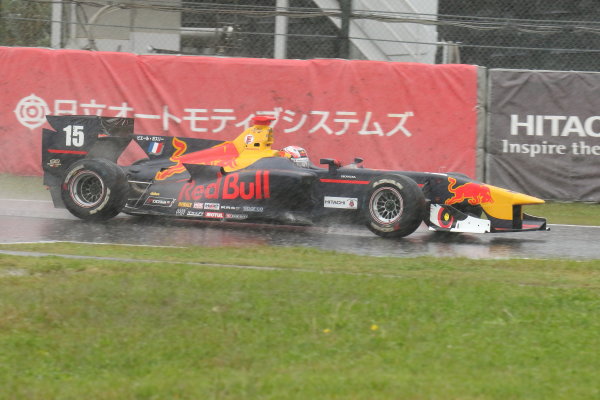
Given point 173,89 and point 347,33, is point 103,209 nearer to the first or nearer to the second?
point 173,89

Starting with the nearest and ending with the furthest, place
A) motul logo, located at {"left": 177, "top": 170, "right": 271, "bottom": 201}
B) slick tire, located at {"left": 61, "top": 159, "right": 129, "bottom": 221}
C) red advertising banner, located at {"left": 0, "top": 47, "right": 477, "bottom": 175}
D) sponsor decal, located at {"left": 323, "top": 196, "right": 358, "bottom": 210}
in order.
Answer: sponsor decal, located at {"left": 323, "top": 196, "right": 358, "bottom": 210}
motul logo, located at {"left": 177, "top": 170, "right": 271, "bottom": 201}
slick tire, located at {"left": 61, "top": 159, "right": 129, "bottom": 221}
red advertising banner, located at {"left": 0, "top": 47, "right": 477, "bottom": 175}

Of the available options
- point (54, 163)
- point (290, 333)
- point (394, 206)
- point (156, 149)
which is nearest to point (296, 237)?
point (394, 206)

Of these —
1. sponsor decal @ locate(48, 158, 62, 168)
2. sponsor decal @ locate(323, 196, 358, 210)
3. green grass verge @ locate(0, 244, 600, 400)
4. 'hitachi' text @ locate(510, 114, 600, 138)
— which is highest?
'hitachi' text @ locate(510, 114, 600, 138)

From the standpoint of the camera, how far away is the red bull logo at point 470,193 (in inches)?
412

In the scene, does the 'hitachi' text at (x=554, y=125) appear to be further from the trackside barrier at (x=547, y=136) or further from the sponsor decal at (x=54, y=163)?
the sponsor decal at (x=54, y=163)

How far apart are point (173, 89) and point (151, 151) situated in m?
3.31

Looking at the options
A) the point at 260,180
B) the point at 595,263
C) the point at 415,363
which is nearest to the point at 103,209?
the point at 260,180

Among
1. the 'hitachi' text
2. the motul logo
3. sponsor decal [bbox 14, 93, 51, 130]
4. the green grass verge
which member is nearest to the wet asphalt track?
the motul logo

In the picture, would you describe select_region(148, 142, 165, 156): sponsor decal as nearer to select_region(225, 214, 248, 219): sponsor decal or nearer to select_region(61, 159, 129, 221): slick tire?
select_region(61, 159, 129, 221): slick tire

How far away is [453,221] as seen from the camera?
1055 centimetres

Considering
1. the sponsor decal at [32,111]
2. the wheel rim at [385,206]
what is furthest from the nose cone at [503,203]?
the sponsor decal at [32,111]

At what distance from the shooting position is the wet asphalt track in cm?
998

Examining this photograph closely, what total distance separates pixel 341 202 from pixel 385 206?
1.73 ft

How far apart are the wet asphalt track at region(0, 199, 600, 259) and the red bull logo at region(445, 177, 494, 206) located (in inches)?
19.1
